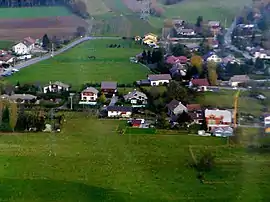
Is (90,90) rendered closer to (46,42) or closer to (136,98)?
(136,98)

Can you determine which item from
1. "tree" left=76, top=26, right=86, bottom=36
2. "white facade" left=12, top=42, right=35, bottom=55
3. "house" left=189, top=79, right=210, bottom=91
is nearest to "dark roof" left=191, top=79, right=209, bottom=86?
"house" left=189, top=79, right=210, bottom=91

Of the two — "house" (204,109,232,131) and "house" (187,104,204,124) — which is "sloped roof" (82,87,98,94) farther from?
"house" (204,109,232,131)

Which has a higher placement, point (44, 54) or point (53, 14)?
point (53, 14)

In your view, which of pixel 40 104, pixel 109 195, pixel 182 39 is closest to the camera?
pixel 109 195

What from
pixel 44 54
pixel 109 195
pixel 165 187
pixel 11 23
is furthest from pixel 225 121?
pixel 11 23

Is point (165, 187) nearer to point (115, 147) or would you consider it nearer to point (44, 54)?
point (115, 147)

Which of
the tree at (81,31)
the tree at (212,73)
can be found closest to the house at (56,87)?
the tree at (212,73)

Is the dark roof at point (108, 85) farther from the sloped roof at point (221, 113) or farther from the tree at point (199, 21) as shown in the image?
the tree at point (199, 21)
